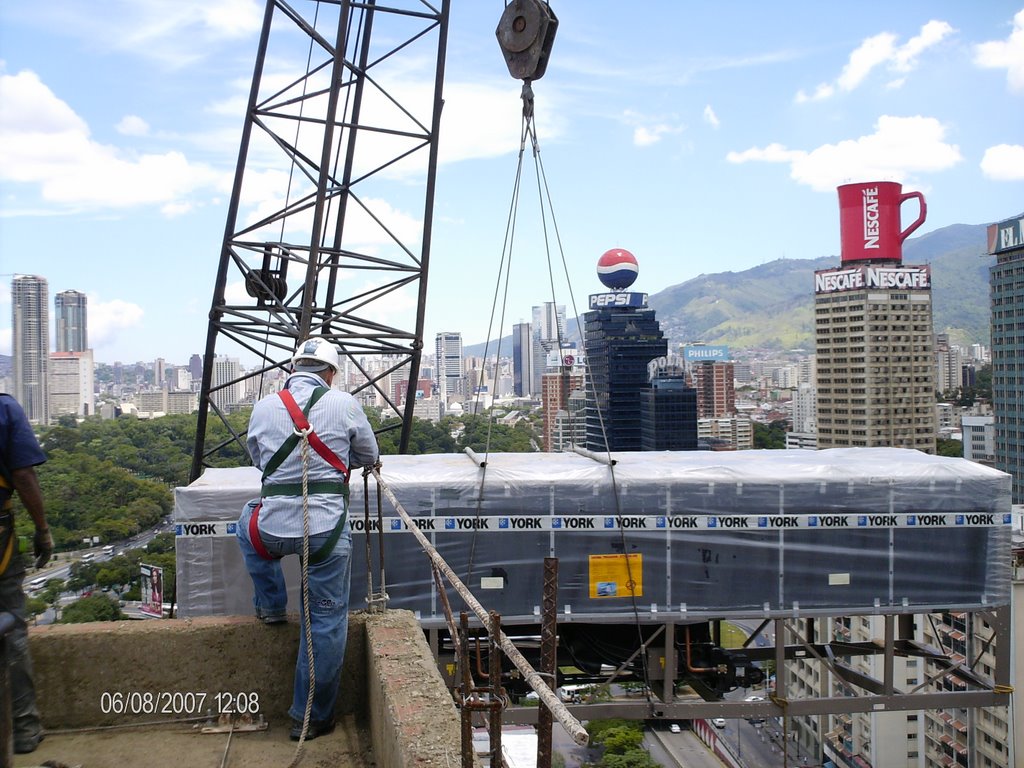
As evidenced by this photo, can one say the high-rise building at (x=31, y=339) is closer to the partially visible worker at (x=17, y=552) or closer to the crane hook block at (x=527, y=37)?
the crane hook block at (x=527, y=37)

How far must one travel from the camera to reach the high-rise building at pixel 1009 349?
69.1 m

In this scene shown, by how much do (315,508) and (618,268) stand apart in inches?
3063

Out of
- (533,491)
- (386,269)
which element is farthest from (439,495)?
(386,269)

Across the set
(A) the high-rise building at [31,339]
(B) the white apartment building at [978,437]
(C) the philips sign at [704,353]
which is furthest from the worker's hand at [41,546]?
(C) the philips sign at [704,353]

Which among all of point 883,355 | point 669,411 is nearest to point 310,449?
point 669,411

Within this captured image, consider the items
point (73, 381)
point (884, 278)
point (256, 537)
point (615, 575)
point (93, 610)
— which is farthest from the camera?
point (73, 381)

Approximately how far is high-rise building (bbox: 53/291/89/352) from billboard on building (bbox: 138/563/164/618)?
81.4m

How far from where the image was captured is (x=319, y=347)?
4.31m

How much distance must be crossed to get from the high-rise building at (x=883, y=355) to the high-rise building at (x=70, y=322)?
95429mm

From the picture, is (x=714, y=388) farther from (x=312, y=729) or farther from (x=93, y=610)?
(x=312, y=729)

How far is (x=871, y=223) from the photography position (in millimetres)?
90750

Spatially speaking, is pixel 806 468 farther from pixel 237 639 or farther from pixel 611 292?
pixel 611 292

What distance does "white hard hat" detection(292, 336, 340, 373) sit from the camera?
4281mm

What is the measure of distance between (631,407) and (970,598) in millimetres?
81816
